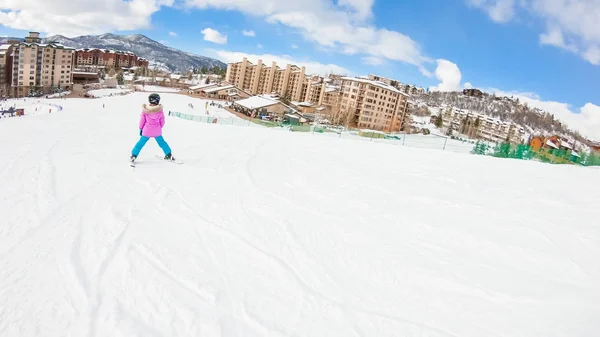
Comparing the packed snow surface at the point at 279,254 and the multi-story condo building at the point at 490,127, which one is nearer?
the packed snow surface at the point at 279,254

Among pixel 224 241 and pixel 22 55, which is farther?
pixel 22 55

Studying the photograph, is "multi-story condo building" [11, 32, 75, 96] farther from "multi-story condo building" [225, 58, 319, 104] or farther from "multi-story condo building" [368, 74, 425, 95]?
"multi-story condo building" [368, 74, 425, 95]

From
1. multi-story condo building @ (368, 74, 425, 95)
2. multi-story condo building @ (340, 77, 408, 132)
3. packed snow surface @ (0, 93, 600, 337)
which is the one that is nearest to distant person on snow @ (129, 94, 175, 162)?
packed snow surface @ (0, 93, 600, 337)

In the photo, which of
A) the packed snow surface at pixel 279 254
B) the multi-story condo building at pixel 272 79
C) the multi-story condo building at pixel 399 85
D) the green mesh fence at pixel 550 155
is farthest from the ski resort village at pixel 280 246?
the multi-story condo building at pixel 399 85

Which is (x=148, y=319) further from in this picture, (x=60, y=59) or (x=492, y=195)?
(x=60, y=59)

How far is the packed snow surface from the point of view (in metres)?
2.39

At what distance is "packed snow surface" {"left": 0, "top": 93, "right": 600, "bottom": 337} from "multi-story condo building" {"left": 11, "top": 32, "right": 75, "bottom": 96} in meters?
93.8

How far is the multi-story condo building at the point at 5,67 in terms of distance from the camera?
74875 millimetres

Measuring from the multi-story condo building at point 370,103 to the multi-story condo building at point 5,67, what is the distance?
7586cm

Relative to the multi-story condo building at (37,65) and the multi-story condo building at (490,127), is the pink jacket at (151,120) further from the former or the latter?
the multi-story condo building at (490,127)

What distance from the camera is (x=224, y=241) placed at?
3492 millimetres

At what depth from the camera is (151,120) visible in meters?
6.75

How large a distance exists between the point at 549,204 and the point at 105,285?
261 inches

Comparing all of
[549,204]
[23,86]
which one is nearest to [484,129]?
[549,204]
